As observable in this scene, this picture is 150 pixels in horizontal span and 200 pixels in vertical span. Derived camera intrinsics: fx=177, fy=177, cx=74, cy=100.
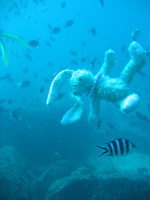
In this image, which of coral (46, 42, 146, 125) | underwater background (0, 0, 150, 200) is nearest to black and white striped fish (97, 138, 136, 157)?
coral (46, 42, 146, 125)

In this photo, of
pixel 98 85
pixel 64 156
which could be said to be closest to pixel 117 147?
pixel 98 85

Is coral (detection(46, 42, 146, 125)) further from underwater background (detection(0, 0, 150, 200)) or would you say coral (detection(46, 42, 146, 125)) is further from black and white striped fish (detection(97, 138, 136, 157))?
underwater background (detection(0, 0, 150, 200))

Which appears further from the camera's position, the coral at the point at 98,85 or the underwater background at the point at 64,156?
the underwater background at the point at 64,156

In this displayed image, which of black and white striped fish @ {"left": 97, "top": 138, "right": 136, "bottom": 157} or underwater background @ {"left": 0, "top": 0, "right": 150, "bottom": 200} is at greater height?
underwater background @ {"left": 0, "top": 0, "right": 150, "bottom": 200}

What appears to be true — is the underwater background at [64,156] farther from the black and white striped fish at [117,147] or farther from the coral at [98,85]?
the black and white striped fish at [117,147]

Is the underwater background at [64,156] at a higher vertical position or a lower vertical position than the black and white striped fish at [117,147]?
higher

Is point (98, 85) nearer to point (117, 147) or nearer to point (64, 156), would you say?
point (117, 147)

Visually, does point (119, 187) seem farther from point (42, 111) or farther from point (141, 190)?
point (42, 111)

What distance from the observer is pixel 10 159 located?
979 centimetres

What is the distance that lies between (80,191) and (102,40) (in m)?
118

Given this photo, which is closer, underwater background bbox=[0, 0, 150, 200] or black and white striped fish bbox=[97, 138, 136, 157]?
black and white striped fish bbox=[97, 138, 136, 157]

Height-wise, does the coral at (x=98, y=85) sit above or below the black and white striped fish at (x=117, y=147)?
above

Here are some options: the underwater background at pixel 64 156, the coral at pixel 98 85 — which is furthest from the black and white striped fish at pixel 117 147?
the underwater background at pixel 64 156

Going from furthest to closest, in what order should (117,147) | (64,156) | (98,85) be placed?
1. (64,156)
2. (98,85)
3. (117,147)
